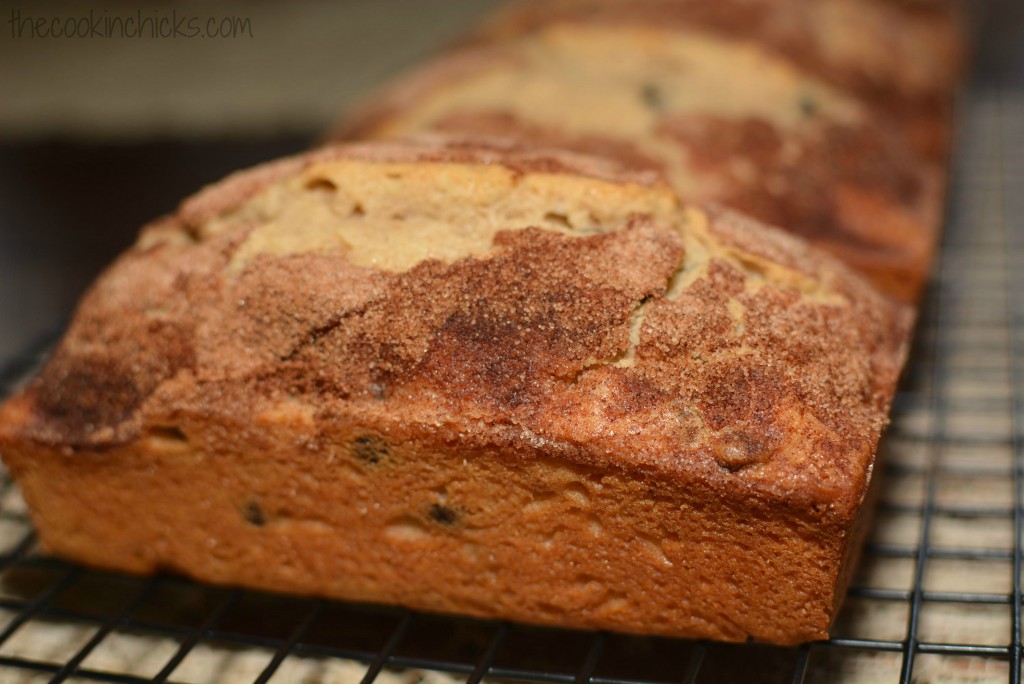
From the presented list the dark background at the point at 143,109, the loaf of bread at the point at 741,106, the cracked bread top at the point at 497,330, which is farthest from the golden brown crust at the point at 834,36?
the dark background at the point at 143,109

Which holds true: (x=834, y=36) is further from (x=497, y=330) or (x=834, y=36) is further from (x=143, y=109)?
(x=143, y=109)

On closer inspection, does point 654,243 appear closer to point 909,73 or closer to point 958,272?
point 958,272

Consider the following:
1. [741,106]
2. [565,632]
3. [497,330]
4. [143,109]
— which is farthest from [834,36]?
[143,109]

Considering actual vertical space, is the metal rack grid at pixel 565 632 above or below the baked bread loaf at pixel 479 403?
below

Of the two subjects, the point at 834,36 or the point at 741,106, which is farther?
the point at 834,36

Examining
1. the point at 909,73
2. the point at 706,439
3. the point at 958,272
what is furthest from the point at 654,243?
the point at 909,73

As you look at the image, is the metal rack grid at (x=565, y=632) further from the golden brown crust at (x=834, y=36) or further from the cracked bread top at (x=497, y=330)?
the golden brown crust at (x=834, y=36)
